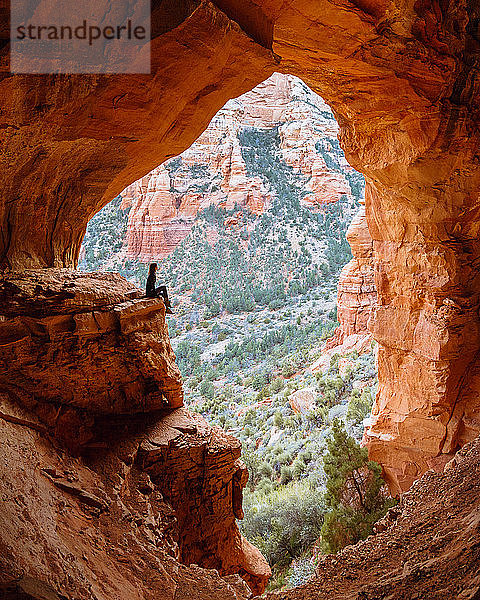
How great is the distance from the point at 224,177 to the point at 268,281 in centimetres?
1362

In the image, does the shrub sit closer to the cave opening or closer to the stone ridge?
the cave opening

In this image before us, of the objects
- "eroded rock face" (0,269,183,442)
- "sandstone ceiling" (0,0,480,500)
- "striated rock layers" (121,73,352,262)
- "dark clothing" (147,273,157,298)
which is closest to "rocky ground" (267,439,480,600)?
"eroded rock face" (0,269,183,442)

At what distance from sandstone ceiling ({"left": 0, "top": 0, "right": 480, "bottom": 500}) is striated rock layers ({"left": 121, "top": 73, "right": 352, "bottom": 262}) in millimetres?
33648

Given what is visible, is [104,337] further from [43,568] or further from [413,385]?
[413,385]

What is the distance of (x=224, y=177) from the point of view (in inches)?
1778

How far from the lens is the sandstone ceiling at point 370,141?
4.90 meters

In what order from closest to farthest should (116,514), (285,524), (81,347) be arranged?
1. (116,514)
2. (81,347)
3. (285,524)

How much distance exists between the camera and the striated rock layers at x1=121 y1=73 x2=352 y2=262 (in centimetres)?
4328

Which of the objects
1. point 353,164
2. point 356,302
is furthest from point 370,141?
point 356,302

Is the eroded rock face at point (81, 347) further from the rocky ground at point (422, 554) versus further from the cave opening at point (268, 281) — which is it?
the cave opening at point (268, 281)

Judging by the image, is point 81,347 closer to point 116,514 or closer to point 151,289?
point 151,289

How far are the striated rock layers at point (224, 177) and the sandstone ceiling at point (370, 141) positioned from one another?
33.6 m

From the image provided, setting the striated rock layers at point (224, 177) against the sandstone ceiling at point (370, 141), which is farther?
the striated rock layers at point (224, 177)

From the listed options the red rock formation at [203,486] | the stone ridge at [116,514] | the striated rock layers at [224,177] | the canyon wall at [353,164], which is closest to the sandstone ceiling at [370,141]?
the canyon wall at [353,164]
